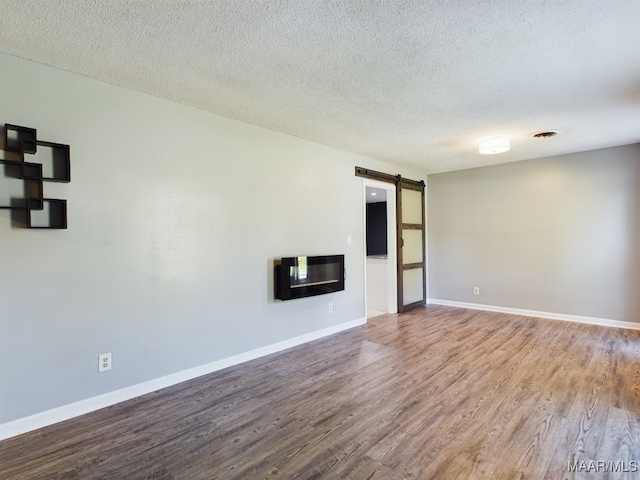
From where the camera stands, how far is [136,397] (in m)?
2.64

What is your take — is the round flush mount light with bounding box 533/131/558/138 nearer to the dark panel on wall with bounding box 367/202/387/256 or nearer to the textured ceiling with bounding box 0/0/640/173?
the textured ceiling with bounding box 0/0/640/173

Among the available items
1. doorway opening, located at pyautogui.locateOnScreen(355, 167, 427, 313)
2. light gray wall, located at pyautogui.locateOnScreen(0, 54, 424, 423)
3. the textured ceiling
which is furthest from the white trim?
light gray wall, located at pyautogui.locateOnScreen(0, 54, 424, 423)

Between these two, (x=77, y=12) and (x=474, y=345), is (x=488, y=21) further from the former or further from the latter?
(x=474, y=345)

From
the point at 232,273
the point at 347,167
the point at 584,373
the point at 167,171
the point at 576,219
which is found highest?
A: the point at 347,167

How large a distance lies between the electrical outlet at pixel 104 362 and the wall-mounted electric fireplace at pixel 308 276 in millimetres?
1626

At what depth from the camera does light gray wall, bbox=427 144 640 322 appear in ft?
14.8

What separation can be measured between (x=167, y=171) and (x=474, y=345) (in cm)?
375

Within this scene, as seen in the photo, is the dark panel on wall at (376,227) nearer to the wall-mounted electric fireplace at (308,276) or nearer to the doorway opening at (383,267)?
the doorway opening at (383,267)

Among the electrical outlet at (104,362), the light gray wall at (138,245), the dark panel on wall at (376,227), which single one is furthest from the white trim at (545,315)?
the electrical outlet at (104,362)

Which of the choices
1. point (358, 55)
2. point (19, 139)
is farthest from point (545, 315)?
point (19, 139)

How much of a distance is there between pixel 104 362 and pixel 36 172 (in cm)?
143

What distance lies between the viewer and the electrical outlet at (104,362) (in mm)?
2494

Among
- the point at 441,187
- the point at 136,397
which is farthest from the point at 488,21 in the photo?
the point at 441,187

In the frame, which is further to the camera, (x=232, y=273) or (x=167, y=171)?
(x=232, y=273)
